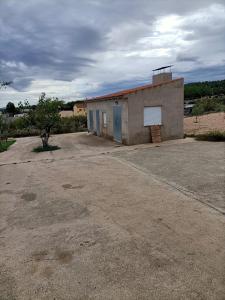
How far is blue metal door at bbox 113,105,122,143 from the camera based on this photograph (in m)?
17.2

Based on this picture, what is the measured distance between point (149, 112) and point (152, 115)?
0.29m

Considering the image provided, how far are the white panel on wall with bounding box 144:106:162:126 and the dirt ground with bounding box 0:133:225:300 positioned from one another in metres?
7.02

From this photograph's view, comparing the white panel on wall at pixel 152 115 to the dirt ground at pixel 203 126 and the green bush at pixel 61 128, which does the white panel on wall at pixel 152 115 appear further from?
the green bush at pixel 61 128

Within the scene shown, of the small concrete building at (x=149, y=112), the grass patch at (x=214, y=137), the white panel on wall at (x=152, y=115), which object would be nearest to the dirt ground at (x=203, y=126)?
the grass patch at (x=214, y=137)

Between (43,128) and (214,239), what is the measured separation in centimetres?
1287

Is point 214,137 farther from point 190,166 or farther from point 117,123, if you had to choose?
point 190,166

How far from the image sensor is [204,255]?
4.56 meters

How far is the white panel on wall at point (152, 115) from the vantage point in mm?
16656

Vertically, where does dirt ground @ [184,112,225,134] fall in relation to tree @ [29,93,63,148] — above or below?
below

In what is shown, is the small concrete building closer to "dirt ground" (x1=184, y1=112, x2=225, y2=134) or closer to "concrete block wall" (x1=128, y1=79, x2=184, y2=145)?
"concrete block wall" (x1=128, y1=79, x2=184, y2=145)

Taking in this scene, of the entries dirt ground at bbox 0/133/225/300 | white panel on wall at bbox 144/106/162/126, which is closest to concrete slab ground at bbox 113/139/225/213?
dirt ground at bbox 0/133/225/300

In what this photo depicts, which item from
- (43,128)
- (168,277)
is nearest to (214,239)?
(168,277)

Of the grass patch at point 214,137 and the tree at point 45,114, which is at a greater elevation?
the tree at point 45,114

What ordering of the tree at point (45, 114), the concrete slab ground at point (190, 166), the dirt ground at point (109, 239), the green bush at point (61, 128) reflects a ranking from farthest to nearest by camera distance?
the green bush at point (61, 128) < the tree at point (45, 114) < the concrete slab ground at point (190, 166) < the dirt ground at point (109, 239)
